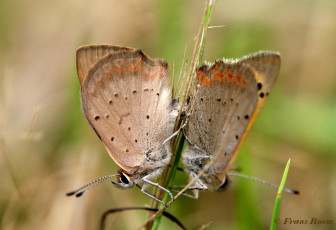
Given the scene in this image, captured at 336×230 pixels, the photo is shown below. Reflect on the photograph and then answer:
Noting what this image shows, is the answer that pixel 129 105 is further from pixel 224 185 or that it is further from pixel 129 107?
pixel 224 185

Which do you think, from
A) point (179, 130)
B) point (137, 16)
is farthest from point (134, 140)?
point (137, 16)

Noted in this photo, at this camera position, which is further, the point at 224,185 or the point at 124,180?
the point at 224,185

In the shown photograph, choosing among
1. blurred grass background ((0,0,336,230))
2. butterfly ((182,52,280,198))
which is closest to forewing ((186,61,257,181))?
butterfly ((182,52,280,198))

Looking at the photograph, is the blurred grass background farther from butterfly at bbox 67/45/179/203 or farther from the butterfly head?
butterfly at bbox 67/45/179/203

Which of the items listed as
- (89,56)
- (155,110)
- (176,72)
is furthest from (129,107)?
(176,72)

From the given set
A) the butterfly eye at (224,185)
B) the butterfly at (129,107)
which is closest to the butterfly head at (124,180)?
the butterfly at (129,107)

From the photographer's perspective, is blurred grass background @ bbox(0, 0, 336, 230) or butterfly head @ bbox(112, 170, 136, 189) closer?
butterfly head @ bbox(112, 170, 136, 189)
